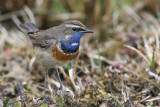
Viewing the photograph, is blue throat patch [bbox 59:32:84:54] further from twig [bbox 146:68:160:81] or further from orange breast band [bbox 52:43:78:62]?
twig [bbox 146:68:160:81]

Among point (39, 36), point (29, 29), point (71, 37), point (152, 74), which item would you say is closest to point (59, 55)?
point (71, 37)

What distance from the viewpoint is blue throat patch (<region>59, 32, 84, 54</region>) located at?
15.7ft

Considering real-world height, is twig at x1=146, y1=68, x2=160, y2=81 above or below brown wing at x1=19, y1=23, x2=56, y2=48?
below

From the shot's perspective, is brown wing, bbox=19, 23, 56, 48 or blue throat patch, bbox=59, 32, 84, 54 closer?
blue throat patch, bbox=59, 32, 84, 54

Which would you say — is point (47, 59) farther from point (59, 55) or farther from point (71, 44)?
point (71, 44)

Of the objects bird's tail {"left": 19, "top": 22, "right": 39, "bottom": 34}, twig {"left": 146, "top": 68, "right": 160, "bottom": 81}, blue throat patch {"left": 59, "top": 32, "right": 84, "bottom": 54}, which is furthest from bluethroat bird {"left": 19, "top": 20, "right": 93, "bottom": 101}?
twig {"left": 146, "top": 68, "right": 160, "bottom": 81}

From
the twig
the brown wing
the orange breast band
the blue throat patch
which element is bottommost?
the twig

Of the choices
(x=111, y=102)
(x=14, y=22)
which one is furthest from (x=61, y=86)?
(x=14, y=22)

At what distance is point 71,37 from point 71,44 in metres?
0.13

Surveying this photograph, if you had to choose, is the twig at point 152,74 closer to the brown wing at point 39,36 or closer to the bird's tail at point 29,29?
the brown wing at point 39,36

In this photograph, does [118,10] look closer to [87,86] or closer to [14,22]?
[14,22]

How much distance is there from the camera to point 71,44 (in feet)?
15.8

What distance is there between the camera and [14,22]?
7.82 meters

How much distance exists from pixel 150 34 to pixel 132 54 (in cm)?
84
